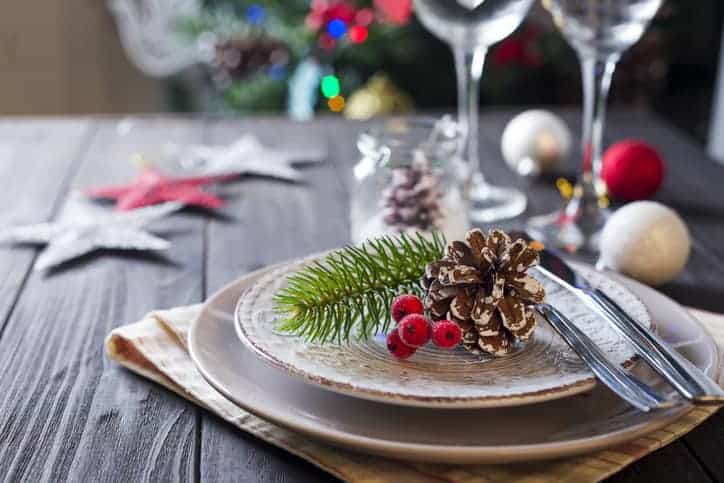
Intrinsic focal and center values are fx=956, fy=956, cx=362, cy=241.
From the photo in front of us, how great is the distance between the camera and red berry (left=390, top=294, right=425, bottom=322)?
602 mm

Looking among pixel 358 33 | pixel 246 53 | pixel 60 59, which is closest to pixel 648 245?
pixel 358 33

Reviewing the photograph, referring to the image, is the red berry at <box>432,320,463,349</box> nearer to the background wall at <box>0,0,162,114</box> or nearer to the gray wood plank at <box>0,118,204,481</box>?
the gray wood plank at <box>0,118,204,481</box>

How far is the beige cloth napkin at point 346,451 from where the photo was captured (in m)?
0.51

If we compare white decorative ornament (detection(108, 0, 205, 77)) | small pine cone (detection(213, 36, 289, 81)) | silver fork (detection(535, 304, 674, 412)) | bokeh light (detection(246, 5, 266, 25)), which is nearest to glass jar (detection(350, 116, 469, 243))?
silver fork (detection(535, 304, 674, 412))

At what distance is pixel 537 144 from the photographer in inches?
44.9

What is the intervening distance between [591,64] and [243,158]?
47 centimetres

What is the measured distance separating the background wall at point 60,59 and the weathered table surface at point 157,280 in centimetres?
157

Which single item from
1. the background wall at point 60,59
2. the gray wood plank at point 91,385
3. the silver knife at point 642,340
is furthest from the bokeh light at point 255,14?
the silver knife at point 642,340

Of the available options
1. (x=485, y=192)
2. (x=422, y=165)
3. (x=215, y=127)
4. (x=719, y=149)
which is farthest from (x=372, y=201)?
(x=719, y=149)

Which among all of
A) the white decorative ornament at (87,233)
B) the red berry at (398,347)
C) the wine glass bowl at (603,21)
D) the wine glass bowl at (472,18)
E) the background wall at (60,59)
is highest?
the wine glass bowl at (603,21)

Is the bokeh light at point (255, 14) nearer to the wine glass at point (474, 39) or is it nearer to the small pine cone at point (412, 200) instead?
the wine glass at point (474, 39)

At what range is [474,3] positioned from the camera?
0.99 m

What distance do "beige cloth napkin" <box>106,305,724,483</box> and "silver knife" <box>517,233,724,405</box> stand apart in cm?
4

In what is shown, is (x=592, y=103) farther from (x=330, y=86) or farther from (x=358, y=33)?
(x=330, y=86)
